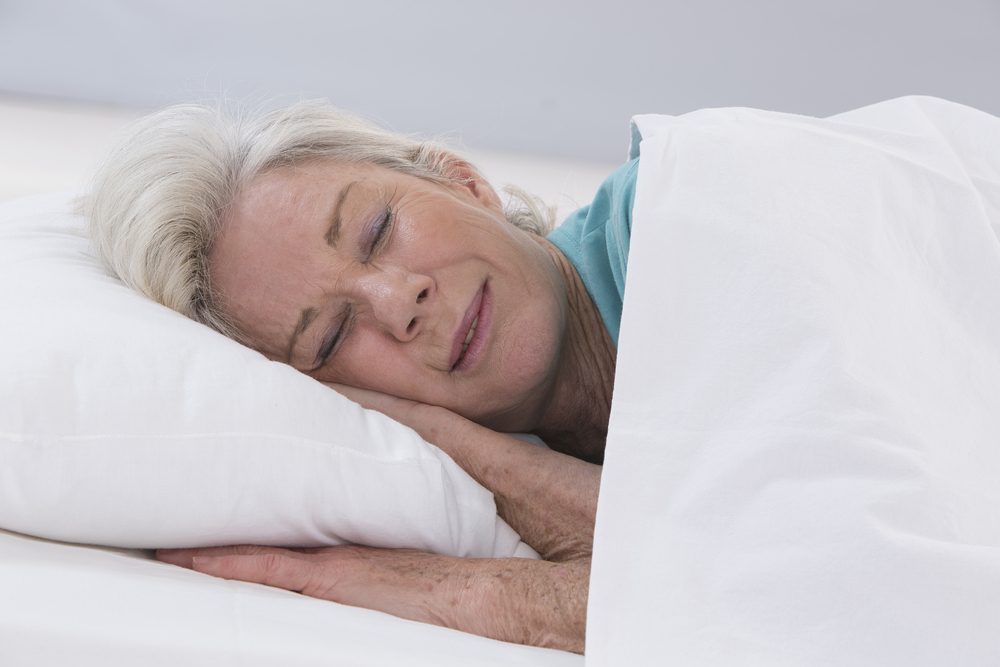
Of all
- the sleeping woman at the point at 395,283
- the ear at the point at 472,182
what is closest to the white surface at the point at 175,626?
the sleeping woman at the point at 395,283

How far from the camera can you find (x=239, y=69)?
2318mm

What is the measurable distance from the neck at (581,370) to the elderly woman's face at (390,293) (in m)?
0.09

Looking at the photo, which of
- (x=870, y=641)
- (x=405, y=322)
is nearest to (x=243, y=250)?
(x=405, y=322)

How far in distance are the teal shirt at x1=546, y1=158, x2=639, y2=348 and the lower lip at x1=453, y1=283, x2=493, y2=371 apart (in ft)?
0.56

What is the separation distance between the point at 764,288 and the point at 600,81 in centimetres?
187

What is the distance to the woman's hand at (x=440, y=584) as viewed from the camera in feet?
2.32

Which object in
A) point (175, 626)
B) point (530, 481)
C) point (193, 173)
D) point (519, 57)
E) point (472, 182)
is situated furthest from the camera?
point (519, 57)

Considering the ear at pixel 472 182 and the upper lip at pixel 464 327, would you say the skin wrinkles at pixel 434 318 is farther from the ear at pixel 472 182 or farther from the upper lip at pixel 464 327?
the ear at pixel 472 182

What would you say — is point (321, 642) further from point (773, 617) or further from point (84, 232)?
point (84, 232)

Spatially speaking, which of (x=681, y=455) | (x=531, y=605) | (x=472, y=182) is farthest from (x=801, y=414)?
(x=472, y=182)

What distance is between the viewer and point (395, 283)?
97cm

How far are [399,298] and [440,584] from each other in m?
0.36

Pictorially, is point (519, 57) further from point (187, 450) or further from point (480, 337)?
point (187, 450)

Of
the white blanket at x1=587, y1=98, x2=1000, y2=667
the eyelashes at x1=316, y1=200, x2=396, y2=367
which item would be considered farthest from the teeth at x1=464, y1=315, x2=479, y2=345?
the white blanket at x1=587, y1=98, x2=1000, y2=667
